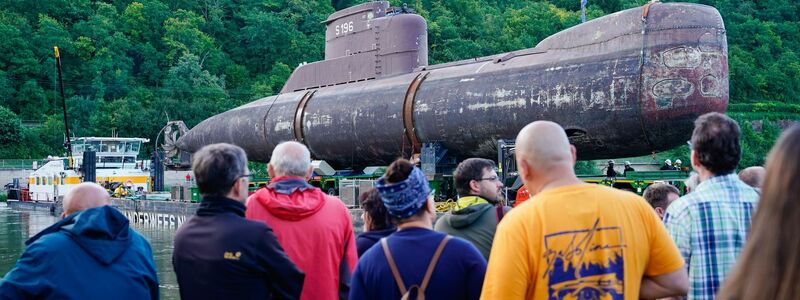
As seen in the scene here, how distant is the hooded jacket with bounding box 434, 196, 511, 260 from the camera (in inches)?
220

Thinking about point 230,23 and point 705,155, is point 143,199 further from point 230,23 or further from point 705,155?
point 230,23

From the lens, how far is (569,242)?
3.82 meters

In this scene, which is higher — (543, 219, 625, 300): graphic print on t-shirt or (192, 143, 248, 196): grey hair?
(192, 143, 248, 196): grey hair

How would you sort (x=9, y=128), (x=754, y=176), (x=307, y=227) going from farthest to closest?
(x=9, y=128) < (x=754, y=176) < (x=307, y=227)

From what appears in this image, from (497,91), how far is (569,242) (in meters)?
15.0

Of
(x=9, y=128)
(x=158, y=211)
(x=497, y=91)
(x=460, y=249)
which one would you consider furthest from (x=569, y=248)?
(x=9, y=128)

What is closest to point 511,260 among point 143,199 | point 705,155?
point 705,155

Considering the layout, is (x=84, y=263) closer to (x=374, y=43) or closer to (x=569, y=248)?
(x=569, y=248)

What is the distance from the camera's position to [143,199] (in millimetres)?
32656

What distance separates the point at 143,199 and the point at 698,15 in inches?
894

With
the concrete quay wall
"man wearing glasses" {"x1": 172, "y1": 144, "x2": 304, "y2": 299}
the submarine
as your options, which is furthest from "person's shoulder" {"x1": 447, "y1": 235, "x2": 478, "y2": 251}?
the concrete quay wall

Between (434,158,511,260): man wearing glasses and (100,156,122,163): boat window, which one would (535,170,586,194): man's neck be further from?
(100,156,122,163): boat window

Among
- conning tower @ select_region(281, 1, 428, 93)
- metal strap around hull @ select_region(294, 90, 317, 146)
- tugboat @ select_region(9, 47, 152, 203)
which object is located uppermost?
conning tower @ select_region(281, 1, 428, 93)

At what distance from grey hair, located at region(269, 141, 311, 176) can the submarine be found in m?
11.1
